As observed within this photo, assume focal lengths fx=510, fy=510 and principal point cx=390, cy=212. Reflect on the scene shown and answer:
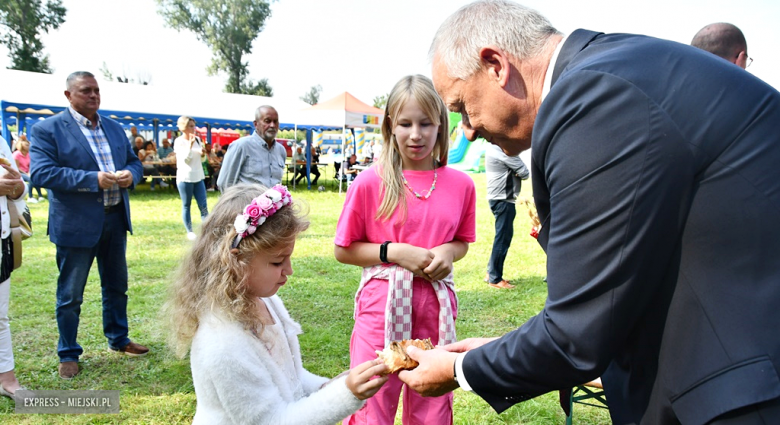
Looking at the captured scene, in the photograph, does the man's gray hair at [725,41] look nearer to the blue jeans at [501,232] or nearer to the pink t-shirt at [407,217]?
the pink t-shirt at [407,217]

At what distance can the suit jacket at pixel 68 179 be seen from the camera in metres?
4.09

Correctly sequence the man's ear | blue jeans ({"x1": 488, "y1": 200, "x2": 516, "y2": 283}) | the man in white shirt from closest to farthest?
the man's ear, the man in white shirt, blue jeans ({"x1": 488, "y1": 200, "x2": 516, "y2": 283})

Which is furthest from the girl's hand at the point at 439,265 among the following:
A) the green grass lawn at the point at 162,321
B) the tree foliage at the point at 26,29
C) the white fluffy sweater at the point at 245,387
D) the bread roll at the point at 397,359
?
the tree foliage at the point at 26,29

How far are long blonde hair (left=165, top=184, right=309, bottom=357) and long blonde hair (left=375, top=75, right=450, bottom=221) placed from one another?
53 cm

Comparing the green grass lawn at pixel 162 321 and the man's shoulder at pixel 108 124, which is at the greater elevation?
the man's shoulder at pixel 108 124

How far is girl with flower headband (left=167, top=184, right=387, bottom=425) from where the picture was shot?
181 centimetres

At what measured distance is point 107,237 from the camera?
175 inches

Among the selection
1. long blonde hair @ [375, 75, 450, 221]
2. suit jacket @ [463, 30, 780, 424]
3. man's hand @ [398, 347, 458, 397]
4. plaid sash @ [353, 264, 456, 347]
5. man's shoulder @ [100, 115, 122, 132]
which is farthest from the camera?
man's shoulder @ [100, 115, 122, 132]

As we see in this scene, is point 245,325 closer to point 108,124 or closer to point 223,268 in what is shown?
point 223,268

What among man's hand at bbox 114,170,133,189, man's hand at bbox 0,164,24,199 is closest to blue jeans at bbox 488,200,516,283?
man's hand at bbox 114,170,133,189

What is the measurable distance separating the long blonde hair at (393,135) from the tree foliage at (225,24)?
2256 inches

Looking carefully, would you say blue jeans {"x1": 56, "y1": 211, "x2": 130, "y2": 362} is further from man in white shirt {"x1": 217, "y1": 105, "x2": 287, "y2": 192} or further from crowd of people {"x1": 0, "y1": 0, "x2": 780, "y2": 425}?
crowd of people {"x1": 0, "y1": 0, "x2": 780, "y2": 425}

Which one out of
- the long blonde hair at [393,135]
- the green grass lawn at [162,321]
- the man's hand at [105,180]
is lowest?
the green grass lawn at [162,321]

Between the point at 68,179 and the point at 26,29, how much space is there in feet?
172
